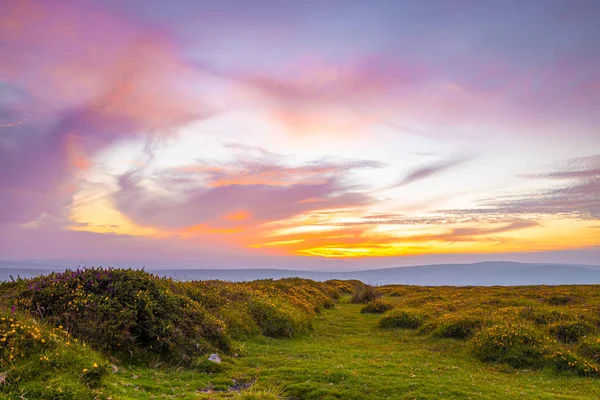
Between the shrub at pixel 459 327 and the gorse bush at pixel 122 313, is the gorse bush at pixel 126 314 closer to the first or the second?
A: the gorse bush at pixel 122 313

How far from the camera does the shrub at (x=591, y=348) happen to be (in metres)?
17.1

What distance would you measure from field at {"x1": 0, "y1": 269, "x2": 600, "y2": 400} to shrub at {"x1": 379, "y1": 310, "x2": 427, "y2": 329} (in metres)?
3.24

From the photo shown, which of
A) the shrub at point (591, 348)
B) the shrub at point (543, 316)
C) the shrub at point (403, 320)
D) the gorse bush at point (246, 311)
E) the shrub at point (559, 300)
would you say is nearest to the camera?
the shrub at point (591, 348)

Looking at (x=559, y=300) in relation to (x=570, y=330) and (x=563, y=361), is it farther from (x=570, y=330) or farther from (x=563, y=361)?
(x=563, y=361)

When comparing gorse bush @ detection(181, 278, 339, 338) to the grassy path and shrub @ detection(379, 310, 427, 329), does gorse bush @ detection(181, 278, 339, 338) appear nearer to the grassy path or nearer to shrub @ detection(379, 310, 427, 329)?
the grassy path

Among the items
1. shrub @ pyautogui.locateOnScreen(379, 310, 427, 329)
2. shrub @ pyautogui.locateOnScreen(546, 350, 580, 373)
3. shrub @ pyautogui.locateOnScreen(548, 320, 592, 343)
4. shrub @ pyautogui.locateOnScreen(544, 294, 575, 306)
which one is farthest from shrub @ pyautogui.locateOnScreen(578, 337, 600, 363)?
shrub @ pyautogui.locateOnScreen(544, 294, 575, 306)

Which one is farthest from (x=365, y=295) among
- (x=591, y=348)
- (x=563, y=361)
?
(x=563, y=361)

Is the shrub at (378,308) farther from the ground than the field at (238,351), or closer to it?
closer to it

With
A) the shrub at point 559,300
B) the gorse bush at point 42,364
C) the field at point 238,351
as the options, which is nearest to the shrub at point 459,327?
the field at point 238,351

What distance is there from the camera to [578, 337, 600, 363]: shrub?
1711 cm

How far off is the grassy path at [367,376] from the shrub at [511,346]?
2.65 ft

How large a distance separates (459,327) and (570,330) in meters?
5.88

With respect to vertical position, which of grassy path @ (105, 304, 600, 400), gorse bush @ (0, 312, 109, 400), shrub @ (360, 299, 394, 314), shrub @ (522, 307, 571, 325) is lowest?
shrub @ (360, 299, 394, 314)

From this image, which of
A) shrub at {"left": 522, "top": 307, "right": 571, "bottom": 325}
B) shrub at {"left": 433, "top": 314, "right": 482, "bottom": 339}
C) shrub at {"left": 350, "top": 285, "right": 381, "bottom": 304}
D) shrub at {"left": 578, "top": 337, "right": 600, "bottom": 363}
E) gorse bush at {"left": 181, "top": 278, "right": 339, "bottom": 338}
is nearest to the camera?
shrub at {"left": 578, "top": 337, "right": 600, "bottom": 363}
